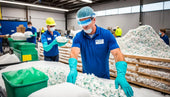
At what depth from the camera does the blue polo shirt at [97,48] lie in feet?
5.17

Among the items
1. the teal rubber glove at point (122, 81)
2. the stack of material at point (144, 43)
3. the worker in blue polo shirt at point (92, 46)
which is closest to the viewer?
the teal rubber glove at point (122, 81)

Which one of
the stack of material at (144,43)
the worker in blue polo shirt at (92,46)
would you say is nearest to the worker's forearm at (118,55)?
the worker in blue polo shirt at (92,46)

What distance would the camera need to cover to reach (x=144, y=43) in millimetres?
3088

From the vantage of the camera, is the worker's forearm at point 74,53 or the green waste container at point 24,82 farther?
the worker's forearm at point 74,53

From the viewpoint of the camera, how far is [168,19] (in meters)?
8.40

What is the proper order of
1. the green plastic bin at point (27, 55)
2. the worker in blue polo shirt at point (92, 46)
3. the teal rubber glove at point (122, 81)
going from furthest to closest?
the green plastic bin at point (27, 55) < the worker in blue polo shirt at point (92, 46) < the teal rubber glove at point (122, 81)

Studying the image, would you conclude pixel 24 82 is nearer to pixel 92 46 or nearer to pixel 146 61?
pixel 92 46

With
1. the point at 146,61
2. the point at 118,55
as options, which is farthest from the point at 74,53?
the point at 146,61

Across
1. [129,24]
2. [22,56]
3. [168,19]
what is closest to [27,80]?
[22,56]

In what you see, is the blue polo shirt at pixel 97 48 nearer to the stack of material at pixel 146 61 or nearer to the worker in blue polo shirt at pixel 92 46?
the worker in blue polo shirt at pixel 92 46

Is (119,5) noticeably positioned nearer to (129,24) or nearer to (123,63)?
(129,24)

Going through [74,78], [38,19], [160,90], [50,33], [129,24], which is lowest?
[160,90]

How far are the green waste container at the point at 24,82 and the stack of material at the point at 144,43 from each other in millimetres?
2481

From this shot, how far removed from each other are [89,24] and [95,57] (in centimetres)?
50
